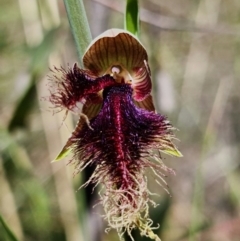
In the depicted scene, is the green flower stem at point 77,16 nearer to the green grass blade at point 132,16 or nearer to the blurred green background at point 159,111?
the green grass blade at point 132,16

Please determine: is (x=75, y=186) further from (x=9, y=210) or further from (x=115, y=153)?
(x=115, y=153)

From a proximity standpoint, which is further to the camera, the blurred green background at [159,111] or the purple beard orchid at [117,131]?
the blurred green background at [159,111]

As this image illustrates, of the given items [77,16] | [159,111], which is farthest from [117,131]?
[159,111]

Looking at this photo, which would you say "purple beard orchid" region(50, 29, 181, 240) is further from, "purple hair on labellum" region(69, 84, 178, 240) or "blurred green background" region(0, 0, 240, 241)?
"blurred green background" region(0, 0, 240, 241)

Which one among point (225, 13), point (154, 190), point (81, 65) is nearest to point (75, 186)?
point (154, 190)

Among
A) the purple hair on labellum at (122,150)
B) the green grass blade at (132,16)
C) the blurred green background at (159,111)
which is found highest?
the green grass blade at (132,16)

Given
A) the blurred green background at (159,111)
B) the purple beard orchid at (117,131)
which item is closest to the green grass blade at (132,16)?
the purple beard orchid at (117,131)
